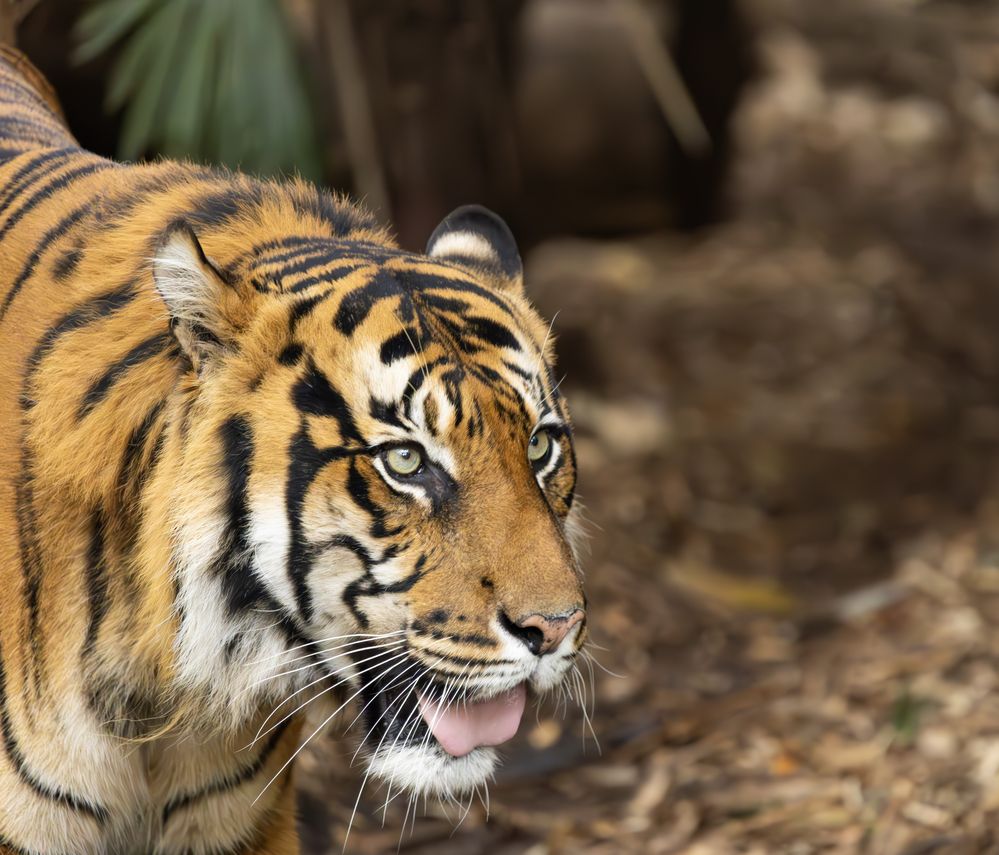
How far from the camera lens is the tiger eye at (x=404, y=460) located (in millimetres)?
2334

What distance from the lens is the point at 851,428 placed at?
6973 mm

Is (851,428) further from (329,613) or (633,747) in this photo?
(329,613)

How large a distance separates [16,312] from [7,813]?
95cm

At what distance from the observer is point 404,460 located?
92.2 inches

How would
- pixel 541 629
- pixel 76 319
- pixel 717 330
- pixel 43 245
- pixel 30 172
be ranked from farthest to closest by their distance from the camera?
1. pixel 717 330
2. pixel 30 172
3. pixel 43 245
4. pixel 76 319
5. pixel 541 629

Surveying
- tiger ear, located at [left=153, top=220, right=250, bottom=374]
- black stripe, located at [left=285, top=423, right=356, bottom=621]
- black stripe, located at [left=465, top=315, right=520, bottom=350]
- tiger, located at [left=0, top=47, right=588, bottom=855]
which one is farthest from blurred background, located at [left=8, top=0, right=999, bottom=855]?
tiger ear, located at [left=153, top=220, right=250, bottom=374]

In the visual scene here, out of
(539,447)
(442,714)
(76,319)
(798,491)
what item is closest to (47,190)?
(76,319)

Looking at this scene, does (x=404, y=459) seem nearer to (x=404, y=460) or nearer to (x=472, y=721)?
(x=404, y=460)

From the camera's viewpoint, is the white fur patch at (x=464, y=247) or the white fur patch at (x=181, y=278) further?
the white fur patch at (x=464, y=247)

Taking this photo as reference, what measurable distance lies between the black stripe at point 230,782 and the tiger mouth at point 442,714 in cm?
43

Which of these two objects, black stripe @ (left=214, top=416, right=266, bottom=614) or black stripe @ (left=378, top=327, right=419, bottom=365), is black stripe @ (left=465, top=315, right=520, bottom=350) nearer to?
black stripe @ (left=378, top=327, right=419, bottom=365)

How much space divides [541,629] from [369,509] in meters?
0.35

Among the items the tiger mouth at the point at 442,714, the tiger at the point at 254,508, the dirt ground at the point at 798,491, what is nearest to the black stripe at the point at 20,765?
the tiger at the point at 254,508

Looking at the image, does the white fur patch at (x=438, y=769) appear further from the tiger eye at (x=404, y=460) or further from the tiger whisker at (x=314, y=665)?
the tiger eye at (x=404, y=460)
